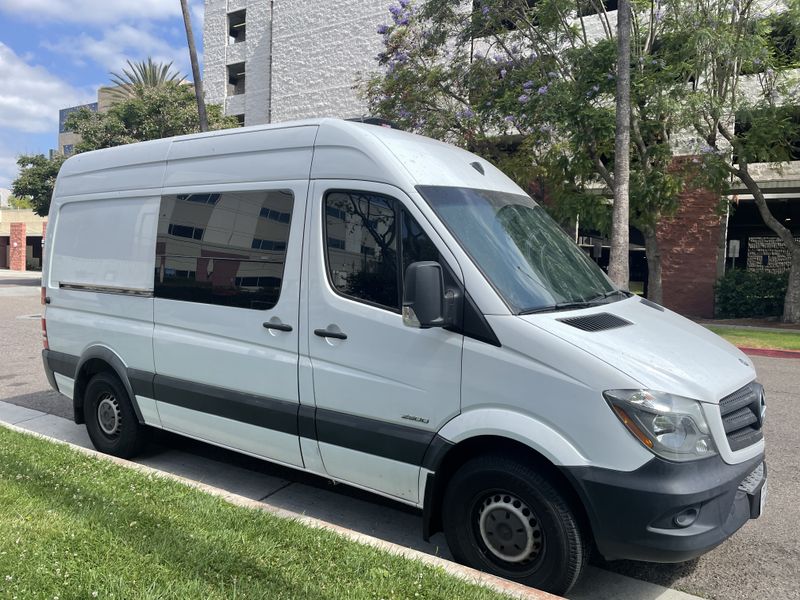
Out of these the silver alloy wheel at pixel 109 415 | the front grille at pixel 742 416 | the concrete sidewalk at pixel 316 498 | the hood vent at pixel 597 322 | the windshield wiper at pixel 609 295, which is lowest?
the concrete sidewalk at pixel 316 498

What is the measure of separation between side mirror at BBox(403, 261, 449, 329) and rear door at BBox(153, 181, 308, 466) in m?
1.02

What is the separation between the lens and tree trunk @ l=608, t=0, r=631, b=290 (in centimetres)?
1239

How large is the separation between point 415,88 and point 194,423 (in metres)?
15.1

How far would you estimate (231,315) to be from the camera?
4434 mm

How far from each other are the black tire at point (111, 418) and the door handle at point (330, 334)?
2.27 meters

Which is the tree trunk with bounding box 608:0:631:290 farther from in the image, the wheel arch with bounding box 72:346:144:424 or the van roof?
the wheel arch with bounding box 72:346:144:424

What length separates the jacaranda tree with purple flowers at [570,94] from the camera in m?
14.9

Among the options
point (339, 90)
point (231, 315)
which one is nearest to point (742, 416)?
point (231, 315)


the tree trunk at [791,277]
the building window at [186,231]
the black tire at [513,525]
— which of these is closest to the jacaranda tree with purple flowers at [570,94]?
the tree trunk at [791,277]

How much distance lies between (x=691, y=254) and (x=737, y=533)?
61.3 feet

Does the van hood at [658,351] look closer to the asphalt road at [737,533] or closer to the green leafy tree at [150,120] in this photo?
the asphalt road at [737,533]

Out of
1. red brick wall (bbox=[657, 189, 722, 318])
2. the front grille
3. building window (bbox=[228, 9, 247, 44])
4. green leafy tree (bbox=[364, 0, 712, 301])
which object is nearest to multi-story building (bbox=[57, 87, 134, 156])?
building window (bbox=[228, 9, 247, 44])

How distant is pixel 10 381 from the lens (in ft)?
28.5

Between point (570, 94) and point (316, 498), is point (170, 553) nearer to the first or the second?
point (316, 498)
